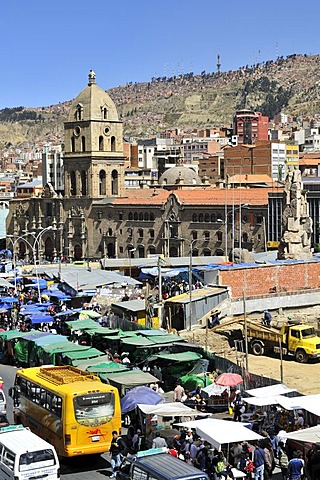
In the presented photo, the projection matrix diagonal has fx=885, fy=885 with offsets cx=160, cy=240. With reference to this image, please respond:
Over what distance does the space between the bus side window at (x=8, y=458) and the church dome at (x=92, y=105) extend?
6946 cm

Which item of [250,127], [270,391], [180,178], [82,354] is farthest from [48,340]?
[250,127]

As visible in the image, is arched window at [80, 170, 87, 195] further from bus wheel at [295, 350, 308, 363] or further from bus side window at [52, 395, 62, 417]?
bus side window at [52, 395, 62, 417]

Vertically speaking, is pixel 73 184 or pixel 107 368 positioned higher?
pixel 73 184

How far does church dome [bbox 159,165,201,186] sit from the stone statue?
137ft

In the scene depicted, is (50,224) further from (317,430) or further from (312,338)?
(317,430)

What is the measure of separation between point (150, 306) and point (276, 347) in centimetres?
731

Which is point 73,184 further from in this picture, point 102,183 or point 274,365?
point 274,365

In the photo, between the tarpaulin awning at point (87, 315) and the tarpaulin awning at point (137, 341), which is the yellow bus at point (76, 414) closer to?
the tarpaulin awning at point (137, 341)

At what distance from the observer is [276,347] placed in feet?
113

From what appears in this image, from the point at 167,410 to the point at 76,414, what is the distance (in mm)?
2726

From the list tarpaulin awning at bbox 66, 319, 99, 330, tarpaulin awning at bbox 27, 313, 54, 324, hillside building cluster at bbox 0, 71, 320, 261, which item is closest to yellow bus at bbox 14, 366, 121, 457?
tarpaulin awning at bbox 66, 319, 99, 330

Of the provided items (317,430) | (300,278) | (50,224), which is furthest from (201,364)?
(50,224)

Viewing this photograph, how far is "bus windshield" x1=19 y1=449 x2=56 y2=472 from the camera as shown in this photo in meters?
17.4

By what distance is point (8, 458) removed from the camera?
58.0 ft
